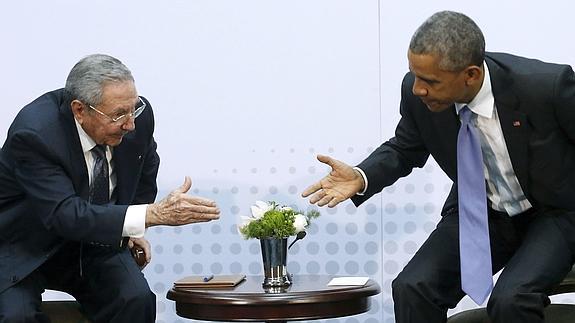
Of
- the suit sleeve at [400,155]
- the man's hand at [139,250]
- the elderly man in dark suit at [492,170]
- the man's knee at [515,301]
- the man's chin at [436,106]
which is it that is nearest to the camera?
the man's knee at [515,301]

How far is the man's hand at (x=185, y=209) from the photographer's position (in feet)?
12.4

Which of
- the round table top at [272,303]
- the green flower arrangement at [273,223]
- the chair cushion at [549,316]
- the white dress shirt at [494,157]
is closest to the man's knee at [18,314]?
the round table top at [272,303]

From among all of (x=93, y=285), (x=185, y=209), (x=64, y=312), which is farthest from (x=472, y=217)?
(x=64, y=312)

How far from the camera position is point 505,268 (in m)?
3.68

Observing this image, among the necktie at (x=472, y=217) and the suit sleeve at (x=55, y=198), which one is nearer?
the necktie at (x=472, y=217)

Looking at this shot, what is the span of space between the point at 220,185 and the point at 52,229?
1222mm

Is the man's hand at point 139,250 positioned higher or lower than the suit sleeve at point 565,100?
lower

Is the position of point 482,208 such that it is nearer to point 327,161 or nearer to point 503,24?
point 327,161

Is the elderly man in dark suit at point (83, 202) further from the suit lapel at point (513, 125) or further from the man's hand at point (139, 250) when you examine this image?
the suit lapel at point (513, 125)

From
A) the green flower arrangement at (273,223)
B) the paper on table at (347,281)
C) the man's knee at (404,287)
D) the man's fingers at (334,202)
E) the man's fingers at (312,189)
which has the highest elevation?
the man's fingers at (312,189)

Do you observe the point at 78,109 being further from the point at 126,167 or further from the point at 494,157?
the point at 494,157

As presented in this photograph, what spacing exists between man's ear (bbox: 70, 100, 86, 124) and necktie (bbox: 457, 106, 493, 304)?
131 cm

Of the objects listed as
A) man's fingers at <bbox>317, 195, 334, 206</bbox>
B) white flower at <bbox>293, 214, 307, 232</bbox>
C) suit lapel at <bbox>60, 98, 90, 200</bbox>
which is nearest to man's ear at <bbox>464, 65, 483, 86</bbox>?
man's fingers at <bbox>317, 195, 334, 206</bbox>

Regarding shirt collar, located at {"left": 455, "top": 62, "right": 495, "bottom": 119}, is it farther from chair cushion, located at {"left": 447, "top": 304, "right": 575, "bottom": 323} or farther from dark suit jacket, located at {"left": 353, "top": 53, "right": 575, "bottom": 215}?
chair cushion, located at {"left": 447, "top": 304, "right": 575, "bottom": 323}
